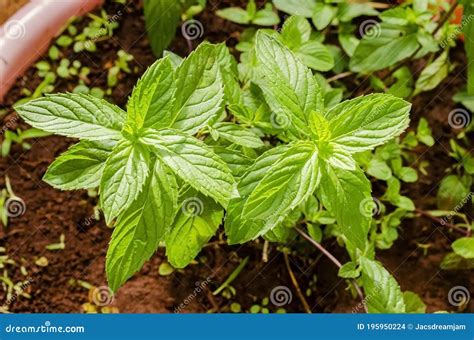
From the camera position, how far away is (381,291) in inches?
59.9

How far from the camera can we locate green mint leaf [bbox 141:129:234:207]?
4.06 feet

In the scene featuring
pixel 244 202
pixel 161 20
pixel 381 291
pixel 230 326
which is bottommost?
pixel 230 326

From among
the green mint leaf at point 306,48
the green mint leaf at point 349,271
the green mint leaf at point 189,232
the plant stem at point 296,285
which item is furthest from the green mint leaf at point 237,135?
the plant stem at point 296,285

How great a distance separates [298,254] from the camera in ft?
6.09

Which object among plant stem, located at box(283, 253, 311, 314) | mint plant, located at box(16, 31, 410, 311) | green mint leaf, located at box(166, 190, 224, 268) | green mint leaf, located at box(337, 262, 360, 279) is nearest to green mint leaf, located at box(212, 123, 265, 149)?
mint plant, located at box(16, 31, 410, 311)

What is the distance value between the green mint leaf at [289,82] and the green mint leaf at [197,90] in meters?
0.10

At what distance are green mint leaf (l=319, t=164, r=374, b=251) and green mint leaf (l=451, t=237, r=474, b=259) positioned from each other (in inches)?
22.2

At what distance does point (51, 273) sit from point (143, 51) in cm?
66

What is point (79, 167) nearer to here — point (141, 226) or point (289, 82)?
point (141, 226)

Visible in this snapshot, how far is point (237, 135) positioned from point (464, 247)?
73 centimetres

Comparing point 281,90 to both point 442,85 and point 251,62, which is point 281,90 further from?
point 442,85

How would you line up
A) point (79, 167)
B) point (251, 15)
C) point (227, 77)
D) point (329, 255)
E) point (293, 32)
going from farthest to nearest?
point (251, 15) → point (329, 255) → point (293, 32) → point (227, 77) → point (79, 167)

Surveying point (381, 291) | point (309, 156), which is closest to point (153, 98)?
point (309, 156)

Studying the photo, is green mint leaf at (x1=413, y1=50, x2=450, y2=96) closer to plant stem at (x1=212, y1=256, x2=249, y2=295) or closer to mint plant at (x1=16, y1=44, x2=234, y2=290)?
plant stem at (x1=212, y1=256, x2=249, y2=295)
